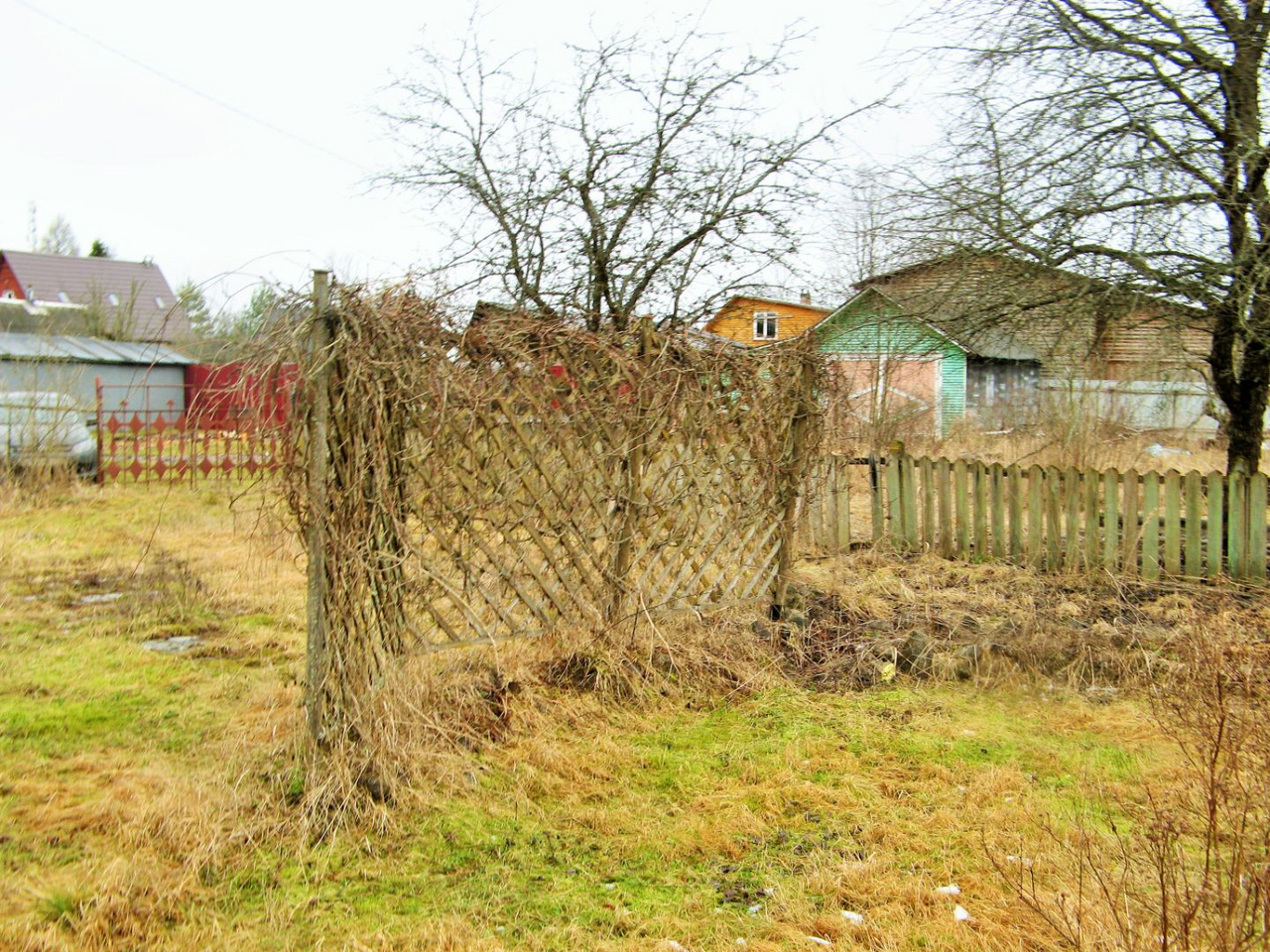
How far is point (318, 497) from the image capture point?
11.7ft

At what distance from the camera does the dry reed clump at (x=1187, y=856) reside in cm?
207

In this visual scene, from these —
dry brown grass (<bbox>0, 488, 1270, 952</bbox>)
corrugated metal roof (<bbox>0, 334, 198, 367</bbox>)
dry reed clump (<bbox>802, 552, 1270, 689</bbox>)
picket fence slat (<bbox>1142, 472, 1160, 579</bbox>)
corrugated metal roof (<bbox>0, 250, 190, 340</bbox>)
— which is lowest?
dry brown grass (<bbox>0, 488, 1270, 952</bbox>)

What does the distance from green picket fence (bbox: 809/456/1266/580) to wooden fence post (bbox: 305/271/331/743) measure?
3757 millimetres

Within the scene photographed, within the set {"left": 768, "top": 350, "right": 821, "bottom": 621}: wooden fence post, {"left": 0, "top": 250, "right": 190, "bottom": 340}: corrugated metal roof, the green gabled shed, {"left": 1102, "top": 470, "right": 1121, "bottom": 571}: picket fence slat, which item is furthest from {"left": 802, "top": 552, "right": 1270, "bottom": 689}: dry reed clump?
{"left": 0, "top": 250, "right": 190, "bottom": 340}: corrugated metal roof

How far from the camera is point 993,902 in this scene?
2.89 metres

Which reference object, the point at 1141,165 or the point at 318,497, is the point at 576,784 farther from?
the point at 1141,165

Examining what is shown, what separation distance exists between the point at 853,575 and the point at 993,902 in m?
5.05

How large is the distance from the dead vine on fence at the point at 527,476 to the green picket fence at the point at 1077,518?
91 centimetres

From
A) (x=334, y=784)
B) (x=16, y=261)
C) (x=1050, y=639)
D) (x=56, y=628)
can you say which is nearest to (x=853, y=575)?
(x=1050, y=639)

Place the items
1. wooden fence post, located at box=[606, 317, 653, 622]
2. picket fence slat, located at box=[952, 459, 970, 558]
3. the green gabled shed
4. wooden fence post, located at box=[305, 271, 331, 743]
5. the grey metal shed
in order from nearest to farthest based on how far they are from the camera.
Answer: wooden fence post, located at box=[305, 271, 331, 743]
wooden fence post, located at box=[606, 317, 653, 622]
picket fence slat, located at box=[952, 459, 970, 558]
the green gabled shed
the grey metal shed

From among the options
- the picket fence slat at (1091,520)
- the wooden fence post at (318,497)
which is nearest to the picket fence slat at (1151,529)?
the picket fence slat at (1091,520)

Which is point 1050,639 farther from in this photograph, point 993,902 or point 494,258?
point 494,258

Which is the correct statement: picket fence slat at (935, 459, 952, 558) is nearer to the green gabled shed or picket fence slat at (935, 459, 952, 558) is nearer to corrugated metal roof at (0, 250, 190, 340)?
the green gabled shed

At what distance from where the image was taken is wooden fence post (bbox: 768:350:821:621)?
620 cm
